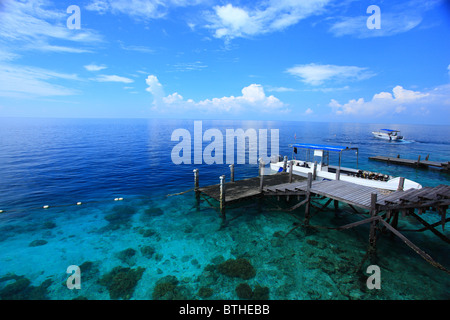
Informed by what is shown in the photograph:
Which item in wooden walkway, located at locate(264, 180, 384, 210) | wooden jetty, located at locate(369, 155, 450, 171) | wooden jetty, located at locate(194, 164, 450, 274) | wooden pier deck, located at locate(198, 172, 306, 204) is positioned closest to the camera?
wooden jetty, located at locate(194, 164, 450, 274)

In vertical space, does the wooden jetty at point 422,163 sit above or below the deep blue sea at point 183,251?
above

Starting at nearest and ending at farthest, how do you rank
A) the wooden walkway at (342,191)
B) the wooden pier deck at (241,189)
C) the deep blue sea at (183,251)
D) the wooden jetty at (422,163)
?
the deep blue sea at (183,251)
the wooden walkway at (342,191)
the wooden pier deck at (241,189)
the wooden jetty at (422,163)

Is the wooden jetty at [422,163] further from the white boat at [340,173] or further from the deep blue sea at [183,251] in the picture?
the deep blue sea at [183,251]

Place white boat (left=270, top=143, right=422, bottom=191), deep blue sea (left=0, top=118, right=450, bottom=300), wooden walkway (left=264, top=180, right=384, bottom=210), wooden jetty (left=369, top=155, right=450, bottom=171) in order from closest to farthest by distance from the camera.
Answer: deep blue sea (left=0, top=118, right=450, bottom=300)
wooden walkway (left=264, top=180, right=384, bottom=210)
white boat (left=270, top=143, right=422, bottom=191)
wooden jetty (left=369, top=155, right=450, bottom=171)

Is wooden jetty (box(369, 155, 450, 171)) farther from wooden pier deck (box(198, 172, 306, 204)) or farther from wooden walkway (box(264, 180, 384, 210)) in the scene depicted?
wooden walkway (box(264, 180, 384, 210))

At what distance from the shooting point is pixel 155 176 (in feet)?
98.2

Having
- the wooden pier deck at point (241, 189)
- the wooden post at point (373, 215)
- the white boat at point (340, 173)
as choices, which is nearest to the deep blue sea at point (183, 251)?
the wooden post at point (373, 215)

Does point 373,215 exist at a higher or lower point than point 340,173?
lower

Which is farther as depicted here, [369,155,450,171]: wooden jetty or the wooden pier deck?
[369,155,450,171]: wooden jetty

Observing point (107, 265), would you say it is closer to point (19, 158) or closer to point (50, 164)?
point (50, 164)

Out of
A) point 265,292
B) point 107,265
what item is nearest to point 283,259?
point 265,292

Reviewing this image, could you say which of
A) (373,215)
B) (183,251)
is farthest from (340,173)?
(183,251)

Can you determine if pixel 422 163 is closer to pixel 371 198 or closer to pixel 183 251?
pixel 371 198

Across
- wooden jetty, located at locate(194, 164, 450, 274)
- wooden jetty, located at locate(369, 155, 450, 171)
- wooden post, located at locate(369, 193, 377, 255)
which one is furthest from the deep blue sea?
wooden jetty, located at locate(369, 155, 450, 171)
